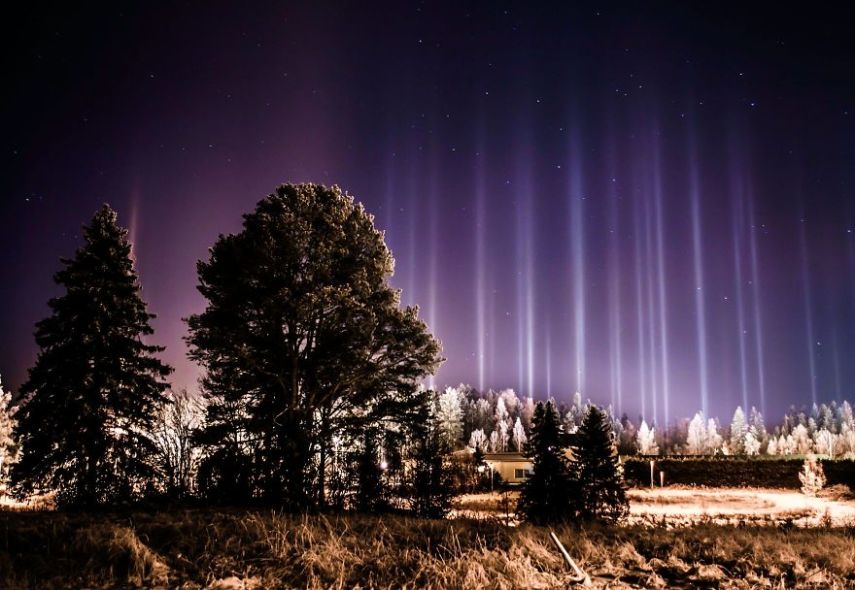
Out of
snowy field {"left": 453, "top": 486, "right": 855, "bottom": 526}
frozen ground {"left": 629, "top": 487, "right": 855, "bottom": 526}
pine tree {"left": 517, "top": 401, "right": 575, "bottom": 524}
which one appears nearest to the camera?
pine tree {"left": 517, "top": 401, "right": 575, "bottom": 524}

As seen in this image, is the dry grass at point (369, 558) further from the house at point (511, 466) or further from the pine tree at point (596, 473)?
the house at point (511, 466)

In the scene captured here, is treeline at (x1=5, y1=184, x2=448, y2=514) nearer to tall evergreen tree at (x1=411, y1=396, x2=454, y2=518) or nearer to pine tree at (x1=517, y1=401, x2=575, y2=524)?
tall evergreen tree at (x1=411, y1=396, x2=454, y2=518)

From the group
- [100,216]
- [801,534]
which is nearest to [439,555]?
[801,534]

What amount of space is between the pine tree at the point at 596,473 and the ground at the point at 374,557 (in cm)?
1387

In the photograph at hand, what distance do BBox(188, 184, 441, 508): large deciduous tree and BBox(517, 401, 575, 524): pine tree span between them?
5.45 m

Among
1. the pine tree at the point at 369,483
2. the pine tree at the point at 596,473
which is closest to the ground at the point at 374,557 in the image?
the pine tree at the point at 369,483

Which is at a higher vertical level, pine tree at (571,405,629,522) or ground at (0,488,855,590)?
ground at (0,488,855,590)

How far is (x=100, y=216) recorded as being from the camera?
75.1 feet

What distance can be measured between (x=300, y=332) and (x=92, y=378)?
9.88m

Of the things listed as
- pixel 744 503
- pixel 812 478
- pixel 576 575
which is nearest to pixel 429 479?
pixel 576 575

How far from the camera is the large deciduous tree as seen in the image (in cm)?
1686

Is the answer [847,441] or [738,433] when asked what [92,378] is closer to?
[738,433]

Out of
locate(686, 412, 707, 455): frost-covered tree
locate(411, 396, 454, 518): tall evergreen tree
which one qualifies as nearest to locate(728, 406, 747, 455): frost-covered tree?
locate(686, 412, 707, 455): frost-covered tree

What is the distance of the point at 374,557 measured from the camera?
5934 millimetres
